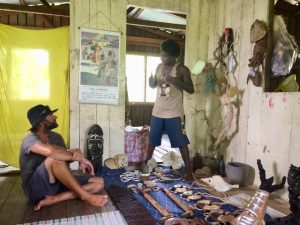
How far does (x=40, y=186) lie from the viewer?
7.13 ft

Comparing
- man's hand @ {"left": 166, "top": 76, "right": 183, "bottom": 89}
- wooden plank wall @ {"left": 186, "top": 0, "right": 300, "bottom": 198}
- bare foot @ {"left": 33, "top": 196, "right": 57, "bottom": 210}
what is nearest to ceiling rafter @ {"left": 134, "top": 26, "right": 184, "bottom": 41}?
wooden plank wall @ {"left": 186, "top": 0, "right": 300, "bottom": 198}

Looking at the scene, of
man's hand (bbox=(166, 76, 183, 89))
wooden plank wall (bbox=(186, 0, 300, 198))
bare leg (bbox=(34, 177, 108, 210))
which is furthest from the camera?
man's hand (bbox=(166, 76, 183, 89))

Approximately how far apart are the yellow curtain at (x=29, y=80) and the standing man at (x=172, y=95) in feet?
4.32

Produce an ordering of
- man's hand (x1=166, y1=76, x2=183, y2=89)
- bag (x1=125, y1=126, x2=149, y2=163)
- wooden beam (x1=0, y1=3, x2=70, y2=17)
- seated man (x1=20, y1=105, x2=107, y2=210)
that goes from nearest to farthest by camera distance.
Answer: seated man (x1=20, y1=105, x2=107, y2=210) < man's hand (x1=166, y1=76, x2=183, y2=89) < bag (x1=125, y1=126, x2=149, y2=163) < wooden beam (x1=0, y1=3, x2=70, y2=17)

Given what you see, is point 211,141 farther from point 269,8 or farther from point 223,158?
point 269,8

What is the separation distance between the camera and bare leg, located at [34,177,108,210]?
2.22 meters

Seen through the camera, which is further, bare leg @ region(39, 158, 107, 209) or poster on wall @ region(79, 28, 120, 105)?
poster on wall @ region(79, 28, 120, 105)

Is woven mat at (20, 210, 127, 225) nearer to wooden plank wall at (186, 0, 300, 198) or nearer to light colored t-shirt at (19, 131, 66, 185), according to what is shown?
light colored t-shirt at (19, 131, 66, 185)

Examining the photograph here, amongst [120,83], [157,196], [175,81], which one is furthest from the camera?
[120,83]

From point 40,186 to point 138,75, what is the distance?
5973mm

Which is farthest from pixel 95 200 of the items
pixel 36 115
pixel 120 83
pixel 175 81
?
pixel 120 83

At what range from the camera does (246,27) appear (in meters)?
3.20

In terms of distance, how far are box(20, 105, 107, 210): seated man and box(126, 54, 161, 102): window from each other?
18.2ft

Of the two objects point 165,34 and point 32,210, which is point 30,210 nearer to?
point 32,210
